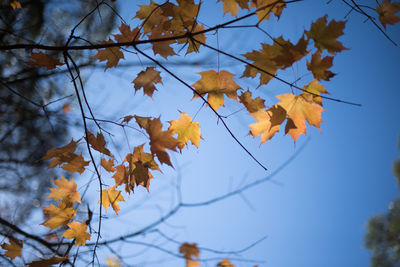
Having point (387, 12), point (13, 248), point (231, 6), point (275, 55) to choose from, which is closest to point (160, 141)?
point (275, 55)

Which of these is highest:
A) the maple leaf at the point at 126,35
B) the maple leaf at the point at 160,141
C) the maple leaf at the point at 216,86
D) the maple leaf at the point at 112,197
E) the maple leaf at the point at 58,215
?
the maple leaf at the point at 126,35

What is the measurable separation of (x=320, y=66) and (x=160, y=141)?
83 cm

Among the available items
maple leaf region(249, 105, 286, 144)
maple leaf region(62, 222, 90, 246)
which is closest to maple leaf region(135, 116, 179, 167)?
maple leaf region(249, 105, 286, 144)

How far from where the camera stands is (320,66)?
3.53 ft

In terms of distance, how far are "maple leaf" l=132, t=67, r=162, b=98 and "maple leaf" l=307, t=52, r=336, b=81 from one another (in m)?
0.91

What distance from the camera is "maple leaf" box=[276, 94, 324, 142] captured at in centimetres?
128

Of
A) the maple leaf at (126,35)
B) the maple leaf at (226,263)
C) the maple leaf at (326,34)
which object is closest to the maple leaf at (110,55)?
the maple leaf at (126,35)

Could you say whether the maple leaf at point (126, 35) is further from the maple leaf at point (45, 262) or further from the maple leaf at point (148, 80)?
the maple leaf at point (45, 262)

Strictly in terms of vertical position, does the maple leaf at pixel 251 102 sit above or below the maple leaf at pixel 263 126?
above

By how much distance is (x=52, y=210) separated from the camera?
4.95 feet

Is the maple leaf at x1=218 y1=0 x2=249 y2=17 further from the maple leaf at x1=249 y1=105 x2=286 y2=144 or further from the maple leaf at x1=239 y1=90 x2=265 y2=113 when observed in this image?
the maple leaf at x1=249 y1=105 x2=286 y2=144

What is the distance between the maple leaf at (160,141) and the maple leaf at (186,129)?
25 cm

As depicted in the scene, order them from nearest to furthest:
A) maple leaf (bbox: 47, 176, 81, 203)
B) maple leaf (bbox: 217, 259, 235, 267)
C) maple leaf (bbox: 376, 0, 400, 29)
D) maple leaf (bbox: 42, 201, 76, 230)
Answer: maple leaf (bbox: 376, 0, 400, 29), maple leaf (bbox: 42, 201, 76, 230), maple leaf (bbox: 47, 176, 81, 203), maple leaf (bbox: 217, 259, 235, 267)

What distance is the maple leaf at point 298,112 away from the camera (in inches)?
50.5
